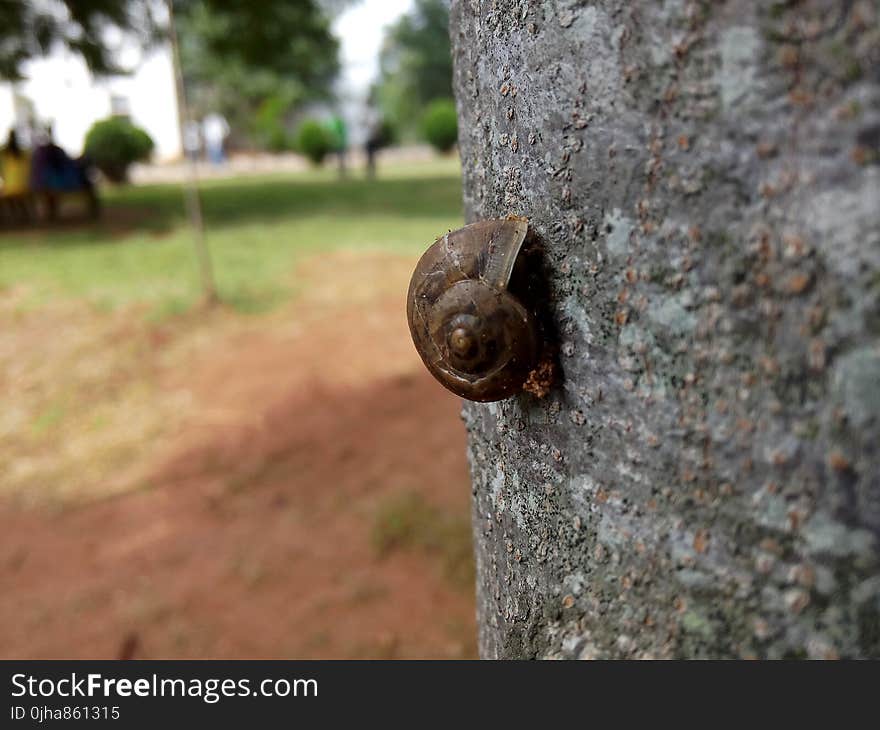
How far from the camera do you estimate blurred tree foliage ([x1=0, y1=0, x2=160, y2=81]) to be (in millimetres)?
8383

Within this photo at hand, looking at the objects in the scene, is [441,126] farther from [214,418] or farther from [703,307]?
[703,307]

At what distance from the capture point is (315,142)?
19.2 metres

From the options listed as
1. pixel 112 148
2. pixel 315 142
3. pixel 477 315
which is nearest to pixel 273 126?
pixel 315 142

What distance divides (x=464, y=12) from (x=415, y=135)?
31407 mm

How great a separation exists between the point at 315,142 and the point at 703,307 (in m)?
19.8

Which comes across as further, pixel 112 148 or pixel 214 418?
pixel 112 148

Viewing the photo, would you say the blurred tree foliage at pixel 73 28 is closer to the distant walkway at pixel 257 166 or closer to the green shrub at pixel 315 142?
the distant walkway at pixel 257 166

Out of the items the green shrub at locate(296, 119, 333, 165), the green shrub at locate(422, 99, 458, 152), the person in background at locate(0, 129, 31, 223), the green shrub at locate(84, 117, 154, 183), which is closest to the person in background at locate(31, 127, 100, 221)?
the person in background at locate(0, 129, 31, 223)

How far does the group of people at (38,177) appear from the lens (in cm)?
914

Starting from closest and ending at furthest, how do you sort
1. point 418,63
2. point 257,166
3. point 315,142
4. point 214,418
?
point 214,418 < point 315,142 < point 257,166 < point 418,63

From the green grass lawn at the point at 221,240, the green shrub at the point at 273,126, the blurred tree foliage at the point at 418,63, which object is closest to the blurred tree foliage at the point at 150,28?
the green grass lawn at the point at 221,240

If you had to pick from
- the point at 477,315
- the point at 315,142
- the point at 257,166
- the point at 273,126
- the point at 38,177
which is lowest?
the point at 477,315

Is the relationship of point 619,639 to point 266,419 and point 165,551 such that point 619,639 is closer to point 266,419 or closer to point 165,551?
point 165,551

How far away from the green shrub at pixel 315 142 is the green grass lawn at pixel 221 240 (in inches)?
252
